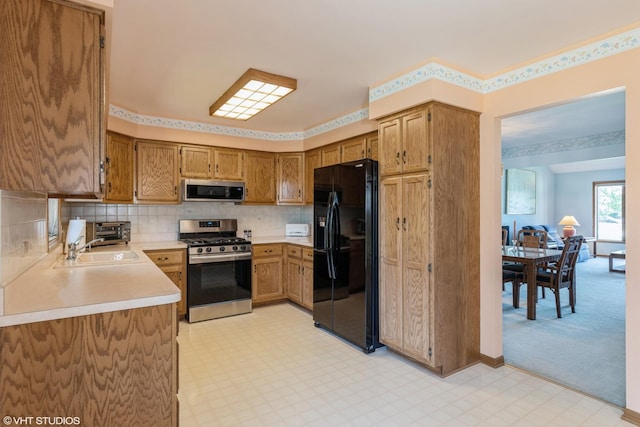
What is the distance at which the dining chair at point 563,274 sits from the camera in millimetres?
4102

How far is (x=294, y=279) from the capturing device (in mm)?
4480

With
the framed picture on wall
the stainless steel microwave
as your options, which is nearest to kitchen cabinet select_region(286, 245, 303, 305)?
the stainless steel microwave

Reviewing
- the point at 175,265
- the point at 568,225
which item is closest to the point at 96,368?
the point at 175,265

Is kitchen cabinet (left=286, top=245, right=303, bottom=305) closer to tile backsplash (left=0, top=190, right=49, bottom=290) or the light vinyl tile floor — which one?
the light vinyl tile floor

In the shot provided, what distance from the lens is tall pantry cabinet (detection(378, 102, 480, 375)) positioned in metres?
2.63

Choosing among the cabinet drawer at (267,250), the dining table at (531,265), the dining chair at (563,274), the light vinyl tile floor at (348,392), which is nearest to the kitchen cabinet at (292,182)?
the cabinet drawer at (267,250)

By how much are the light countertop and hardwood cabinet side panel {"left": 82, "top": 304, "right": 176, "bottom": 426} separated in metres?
0.05

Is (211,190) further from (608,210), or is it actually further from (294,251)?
(608,210)

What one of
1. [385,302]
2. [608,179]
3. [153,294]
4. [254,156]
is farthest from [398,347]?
[608,179]

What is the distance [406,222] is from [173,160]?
9.74ft

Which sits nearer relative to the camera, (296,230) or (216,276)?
(216,276)

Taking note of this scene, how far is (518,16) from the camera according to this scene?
201cm

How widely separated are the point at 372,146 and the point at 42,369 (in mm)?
3151

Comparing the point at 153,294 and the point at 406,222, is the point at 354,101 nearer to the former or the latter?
the point at 406,222
